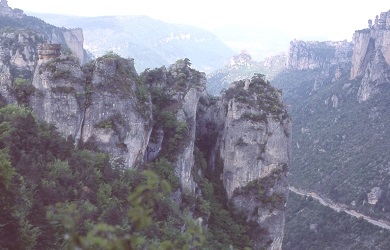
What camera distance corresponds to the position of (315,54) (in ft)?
436

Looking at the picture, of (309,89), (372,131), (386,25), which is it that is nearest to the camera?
(372,131)

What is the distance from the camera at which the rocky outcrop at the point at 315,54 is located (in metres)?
129

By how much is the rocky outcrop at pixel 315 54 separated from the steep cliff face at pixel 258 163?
10075cm

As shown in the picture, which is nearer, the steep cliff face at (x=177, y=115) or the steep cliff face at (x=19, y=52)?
the steep cliff face at (x=177, y=115)

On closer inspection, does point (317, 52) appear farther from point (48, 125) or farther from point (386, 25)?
point (48, 125)

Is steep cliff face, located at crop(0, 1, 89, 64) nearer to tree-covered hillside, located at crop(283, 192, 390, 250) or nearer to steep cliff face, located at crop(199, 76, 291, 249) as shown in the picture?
tree-covered hillside, located at crop(283, 192, 390, 250)

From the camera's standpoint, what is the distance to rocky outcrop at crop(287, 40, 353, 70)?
129250 millimetres

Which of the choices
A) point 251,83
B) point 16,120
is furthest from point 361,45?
point 16,120

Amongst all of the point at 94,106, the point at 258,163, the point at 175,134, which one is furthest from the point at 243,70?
the point at 94,106

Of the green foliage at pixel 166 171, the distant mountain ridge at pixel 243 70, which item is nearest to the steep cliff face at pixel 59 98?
the green foliage at pixel 166 171

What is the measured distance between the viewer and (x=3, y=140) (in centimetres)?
1950

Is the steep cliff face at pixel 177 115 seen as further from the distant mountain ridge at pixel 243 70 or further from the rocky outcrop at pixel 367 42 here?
the distant mountain ridge at pixel 243 70

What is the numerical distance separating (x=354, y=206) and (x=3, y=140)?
50.9m

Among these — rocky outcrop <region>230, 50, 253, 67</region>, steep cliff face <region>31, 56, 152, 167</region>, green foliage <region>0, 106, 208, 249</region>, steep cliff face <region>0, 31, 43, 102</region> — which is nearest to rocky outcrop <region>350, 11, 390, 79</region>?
rocky outcrop <region>230, 50, 253, 67</region>
